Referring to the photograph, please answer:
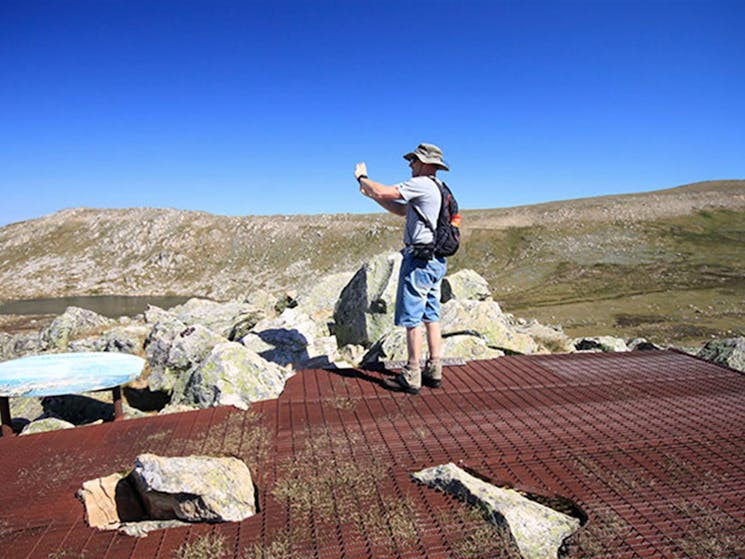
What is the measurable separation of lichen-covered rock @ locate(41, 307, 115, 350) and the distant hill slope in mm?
25054

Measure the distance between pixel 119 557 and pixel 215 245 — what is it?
85746 millimetres

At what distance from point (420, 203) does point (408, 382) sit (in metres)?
2.35

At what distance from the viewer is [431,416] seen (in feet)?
19.1

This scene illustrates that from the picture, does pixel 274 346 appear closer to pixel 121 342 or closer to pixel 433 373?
pixel 121 342

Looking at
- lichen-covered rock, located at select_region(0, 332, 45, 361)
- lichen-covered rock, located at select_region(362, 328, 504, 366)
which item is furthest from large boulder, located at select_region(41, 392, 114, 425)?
lichen-covered rock, located at select_region(0, 332, 45, 361)

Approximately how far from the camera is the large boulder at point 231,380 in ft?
22.2

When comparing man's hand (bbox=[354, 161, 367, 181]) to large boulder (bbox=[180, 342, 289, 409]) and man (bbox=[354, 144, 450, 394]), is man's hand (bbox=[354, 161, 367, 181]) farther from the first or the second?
large boulder (bbox=[180, 342, 289, 409])

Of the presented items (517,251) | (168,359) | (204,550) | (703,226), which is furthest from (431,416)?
(703,226)

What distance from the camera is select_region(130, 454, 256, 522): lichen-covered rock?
3619 millimetres

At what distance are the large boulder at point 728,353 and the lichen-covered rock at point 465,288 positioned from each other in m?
6.67

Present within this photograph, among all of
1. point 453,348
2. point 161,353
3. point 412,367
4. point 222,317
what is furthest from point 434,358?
point 222,317

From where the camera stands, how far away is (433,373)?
673 centimetres

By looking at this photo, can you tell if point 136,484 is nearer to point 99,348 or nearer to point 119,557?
point 119,557

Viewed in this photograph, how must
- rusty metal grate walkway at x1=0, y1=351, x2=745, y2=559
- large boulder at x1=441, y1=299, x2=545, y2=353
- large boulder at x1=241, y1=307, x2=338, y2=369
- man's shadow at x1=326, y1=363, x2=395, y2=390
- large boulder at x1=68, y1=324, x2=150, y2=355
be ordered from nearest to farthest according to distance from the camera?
rusty metal grate walkway at x1=0, y1=351, x2=745, y2=559
man's shadow at x1=326, y1=363, x2=395, y2=390
large boulder at x1=241, y1=307, x2=338, y2=369
large boulder at x1=441, y1=299, x2=545, y2=353
large boulder at x1=68, y1=324, x2=150, y2=355
